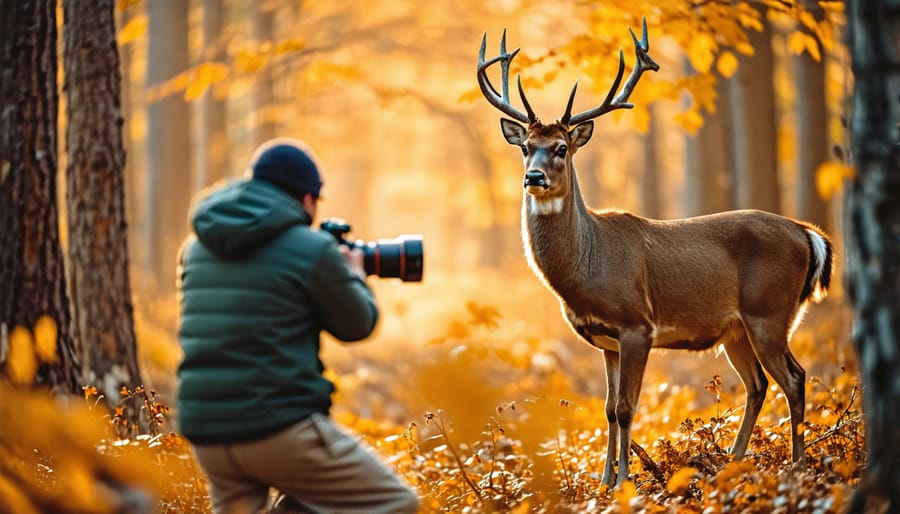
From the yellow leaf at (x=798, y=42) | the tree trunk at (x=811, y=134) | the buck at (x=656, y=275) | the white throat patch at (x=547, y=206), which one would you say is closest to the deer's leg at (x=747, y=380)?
the buck at (x=656, y=275)

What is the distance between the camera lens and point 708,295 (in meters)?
6.45

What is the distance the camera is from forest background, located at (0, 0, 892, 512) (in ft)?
17.1

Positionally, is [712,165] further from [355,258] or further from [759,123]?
[355,258]

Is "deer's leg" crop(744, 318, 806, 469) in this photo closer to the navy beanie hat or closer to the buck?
the buck

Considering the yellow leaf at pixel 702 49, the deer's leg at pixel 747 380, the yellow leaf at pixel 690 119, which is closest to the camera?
the deer's leg at pixel 747 380

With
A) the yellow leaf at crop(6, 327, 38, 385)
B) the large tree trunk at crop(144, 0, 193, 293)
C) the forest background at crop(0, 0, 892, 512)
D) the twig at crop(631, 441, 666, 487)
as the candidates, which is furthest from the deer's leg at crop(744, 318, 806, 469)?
the large tree trunk at crop(144, 0, 193, 293)

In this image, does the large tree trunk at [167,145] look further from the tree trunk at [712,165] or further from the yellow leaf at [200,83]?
the tree trunk at [712,165]

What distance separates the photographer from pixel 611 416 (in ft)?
20.7

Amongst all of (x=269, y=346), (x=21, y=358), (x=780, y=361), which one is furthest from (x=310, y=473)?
(x=780, y=361)

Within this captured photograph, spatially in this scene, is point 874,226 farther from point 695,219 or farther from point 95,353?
point 95,353

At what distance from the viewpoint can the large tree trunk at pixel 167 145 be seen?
1560cm

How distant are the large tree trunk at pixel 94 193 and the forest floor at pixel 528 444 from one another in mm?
415

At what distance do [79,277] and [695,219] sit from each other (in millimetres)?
4325

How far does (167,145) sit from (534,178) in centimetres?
1128
